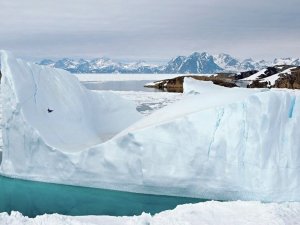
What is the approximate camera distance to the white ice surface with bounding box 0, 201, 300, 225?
21.5 feet

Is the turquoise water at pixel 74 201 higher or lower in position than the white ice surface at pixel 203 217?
lower

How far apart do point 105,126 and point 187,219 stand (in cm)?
725

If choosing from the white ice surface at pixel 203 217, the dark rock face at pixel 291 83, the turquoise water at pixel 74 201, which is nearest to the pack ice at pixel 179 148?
the turquoise water at pixel 74 201

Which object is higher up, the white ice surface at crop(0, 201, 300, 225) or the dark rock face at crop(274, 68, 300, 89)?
the white ice surface at crop(0, 201, 300, 225)

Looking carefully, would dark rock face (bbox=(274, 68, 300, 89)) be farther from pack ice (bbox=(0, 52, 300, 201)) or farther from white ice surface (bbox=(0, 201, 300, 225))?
white ice surface (bbox=(0, 201, 300, 225))

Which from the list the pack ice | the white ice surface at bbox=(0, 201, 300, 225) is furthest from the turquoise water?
the white ice surface at bbox=(0, 201, 300, 225)

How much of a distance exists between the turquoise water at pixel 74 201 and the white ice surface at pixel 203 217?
3.60ft

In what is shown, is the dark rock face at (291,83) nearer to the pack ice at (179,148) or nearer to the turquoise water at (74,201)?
the pack ice at (179,148)

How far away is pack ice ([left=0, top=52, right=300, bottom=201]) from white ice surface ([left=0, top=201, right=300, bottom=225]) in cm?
124

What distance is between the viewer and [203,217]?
686cm

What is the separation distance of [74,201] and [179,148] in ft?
8.38

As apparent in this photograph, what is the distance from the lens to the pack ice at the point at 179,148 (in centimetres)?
849

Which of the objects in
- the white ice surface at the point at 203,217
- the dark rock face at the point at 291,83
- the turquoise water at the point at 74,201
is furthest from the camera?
the dark rock face at the point at 291,83

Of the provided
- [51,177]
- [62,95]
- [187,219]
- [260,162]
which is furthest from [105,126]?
[187,219]
